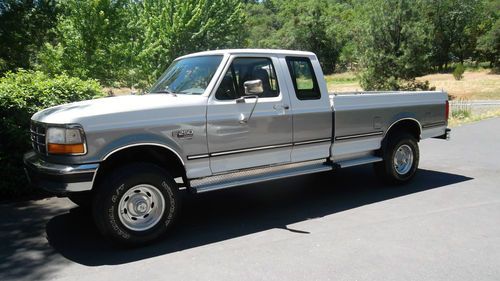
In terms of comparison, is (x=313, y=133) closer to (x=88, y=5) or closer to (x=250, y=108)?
(x=250, y=108)

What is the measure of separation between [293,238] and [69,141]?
2588 millimetres

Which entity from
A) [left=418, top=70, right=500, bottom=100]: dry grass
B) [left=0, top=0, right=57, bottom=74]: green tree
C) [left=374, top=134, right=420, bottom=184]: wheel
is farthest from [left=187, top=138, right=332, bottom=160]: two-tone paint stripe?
[left=418, top=70, right=500, bottom=100]: dry grass

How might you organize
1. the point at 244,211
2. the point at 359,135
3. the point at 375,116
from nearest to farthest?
1. the point at 244,211
2. the point at 359,135
3. the point at 375,116

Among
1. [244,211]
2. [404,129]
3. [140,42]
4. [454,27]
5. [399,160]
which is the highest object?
[454,27]

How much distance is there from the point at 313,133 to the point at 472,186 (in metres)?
3.04

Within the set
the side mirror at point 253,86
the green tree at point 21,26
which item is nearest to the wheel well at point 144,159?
the side mirror at point 253,86

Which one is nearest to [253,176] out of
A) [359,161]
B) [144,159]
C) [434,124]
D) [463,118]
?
[144,159]

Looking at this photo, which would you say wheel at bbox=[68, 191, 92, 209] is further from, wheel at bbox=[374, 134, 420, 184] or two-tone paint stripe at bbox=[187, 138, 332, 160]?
wheel at bbox=[374, 134, 420, 184]

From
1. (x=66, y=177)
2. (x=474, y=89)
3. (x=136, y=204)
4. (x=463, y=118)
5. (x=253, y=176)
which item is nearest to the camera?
(x=66, y=177)

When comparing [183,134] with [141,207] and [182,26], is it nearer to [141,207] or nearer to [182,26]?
[141,207]

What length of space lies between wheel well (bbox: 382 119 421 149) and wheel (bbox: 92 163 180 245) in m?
3.75

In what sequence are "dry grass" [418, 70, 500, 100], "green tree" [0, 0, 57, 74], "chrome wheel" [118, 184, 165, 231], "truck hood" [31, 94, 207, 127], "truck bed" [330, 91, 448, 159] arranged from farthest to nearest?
"dry grass" [418, 70, 500, 100] < "green tree" [0, 0, 57, 74] < "truck bed" [330, 91, 448, 159] < "chrome wheel" [118, 184, 165, 231] < "truck hood" [31, 94, 207, 127]

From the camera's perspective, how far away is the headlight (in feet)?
14.8

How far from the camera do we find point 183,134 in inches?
200
